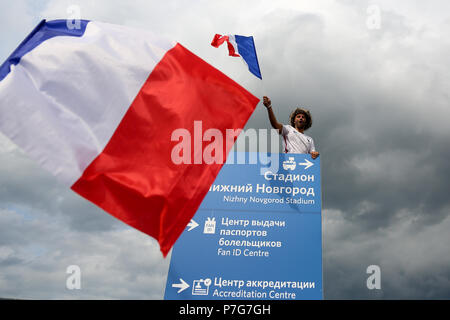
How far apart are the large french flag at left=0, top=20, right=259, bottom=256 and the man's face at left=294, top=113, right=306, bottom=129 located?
8.36 ft

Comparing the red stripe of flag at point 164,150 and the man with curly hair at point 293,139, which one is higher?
the man with curly hair at point 293,139

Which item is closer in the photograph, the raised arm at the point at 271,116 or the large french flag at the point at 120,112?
the large french flag at the point at 120,112

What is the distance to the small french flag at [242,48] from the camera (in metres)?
6.23

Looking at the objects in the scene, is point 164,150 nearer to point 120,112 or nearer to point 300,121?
point 120,112

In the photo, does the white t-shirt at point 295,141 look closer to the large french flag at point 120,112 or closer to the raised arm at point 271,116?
the raised arm at point 271,116

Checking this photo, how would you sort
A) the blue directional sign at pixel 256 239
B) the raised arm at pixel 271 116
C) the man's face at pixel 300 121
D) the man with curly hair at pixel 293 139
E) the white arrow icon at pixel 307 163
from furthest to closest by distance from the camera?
the man's face at pixel 300 121 → the man with curly hair at pixel 293 139 → the white arrow icon at pixel 307 163 → the raised arm at pixel 271 116 → the blue directional sign at pixel 256 239

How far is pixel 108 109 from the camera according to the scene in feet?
16.1

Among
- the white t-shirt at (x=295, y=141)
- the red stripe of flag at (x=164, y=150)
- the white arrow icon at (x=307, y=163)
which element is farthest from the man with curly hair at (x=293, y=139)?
the red stripe of flag at (x=164, y=150)

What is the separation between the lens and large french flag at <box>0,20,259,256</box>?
4.48 meters

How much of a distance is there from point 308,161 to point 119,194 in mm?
3638

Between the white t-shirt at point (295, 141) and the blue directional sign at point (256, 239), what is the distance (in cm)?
29

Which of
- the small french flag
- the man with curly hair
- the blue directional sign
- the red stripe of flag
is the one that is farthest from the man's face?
the red stripe of flag

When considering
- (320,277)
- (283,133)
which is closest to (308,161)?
(283,133)
